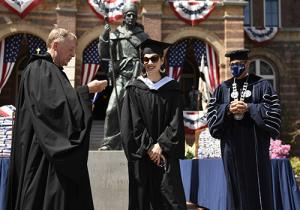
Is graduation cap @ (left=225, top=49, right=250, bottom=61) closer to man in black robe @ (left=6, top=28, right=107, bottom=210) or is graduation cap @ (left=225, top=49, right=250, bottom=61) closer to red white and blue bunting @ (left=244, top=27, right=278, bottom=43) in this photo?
man in black robe @ (left=6, top=28, right=107, bottom=210)

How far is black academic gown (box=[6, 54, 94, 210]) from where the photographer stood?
10.9 feet

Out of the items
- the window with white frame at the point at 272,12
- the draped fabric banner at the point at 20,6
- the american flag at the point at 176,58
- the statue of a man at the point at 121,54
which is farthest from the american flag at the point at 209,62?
the statue of a man at the point at 121,54

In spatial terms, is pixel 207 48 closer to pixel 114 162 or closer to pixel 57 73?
pixel 114 162

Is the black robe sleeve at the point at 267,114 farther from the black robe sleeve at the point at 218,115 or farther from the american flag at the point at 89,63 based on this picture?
→ the american flag at the point at 89,63

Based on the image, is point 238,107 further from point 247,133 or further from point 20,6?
point 20,6

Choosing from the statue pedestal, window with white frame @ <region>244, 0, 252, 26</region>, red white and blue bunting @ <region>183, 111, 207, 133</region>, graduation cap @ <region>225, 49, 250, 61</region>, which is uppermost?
window with white frame @ <region>244, 0, 252, 26</region>

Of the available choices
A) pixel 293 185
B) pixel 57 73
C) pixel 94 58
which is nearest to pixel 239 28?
pixel 94 58

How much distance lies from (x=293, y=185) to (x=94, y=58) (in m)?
13.7

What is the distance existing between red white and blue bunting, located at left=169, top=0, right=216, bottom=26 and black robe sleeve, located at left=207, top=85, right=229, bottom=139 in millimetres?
14672

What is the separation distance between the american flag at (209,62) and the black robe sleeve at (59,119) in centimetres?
1672

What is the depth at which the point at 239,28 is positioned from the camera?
784 inches

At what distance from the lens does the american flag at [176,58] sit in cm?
1942

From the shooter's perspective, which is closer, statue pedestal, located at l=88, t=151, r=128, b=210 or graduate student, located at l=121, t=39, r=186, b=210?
graduate student, located at l=121, t=39, r=186, b=210

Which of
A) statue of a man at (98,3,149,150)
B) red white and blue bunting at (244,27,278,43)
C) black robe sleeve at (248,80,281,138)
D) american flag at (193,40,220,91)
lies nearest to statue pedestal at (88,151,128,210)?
statue of a man at (98,3,149,150)
